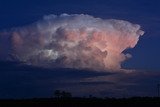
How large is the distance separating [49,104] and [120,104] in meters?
16.7

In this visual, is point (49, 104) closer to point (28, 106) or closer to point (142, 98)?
point (28, 106)

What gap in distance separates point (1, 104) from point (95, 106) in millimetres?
21359

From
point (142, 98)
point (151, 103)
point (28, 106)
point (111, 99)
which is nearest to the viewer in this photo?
point (28, 106)

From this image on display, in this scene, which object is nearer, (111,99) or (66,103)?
(66,103)

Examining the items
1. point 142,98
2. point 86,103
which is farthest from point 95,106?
point 142,98

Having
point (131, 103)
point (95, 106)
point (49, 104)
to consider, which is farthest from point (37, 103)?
point (131, 103)

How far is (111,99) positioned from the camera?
146875 millimetres

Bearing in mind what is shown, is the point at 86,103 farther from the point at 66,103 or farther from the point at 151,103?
the point at 151,103

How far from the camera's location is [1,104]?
439 feet

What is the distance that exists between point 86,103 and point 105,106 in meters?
4.32

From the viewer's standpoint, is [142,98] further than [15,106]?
Yes

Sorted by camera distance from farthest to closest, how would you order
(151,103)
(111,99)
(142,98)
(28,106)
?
1. (142,98)
2. (111,99)
3. (151,103)
4. (28,106)

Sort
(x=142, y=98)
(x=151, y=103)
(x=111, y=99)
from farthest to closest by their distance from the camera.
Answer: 1. (x=142, y=98)
2. (x=111, y=99)
3. (x=151, y=103)

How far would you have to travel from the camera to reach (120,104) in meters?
136
